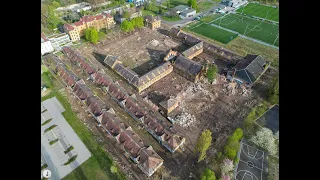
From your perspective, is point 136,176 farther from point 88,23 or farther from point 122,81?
point 88,23

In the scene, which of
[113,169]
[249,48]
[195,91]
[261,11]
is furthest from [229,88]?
[261,11]

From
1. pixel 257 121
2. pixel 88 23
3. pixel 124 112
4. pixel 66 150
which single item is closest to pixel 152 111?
pixel 124 112

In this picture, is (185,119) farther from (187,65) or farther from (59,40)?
(59,40)

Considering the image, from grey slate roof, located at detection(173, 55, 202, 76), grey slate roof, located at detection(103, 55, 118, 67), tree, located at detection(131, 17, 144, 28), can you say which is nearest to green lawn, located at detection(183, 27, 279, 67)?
grey slate roof, located at detection(173, 55, 202, 76)

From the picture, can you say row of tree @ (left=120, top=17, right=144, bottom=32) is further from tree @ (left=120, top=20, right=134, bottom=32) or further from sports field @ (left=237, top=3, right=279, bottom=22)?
sports field @ (left=237, top=3, right=279, bottom=22)

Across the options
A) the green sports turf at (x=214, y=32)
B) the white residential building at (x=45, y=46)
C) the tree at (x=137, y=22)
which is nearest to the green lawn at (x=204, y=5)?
the green sports turf at (x=214, y=32)

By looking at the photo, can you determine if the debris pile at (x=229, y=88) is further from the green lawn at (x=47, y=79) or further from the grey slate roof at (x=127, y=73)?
the green lawn at (x=47, y=79)
